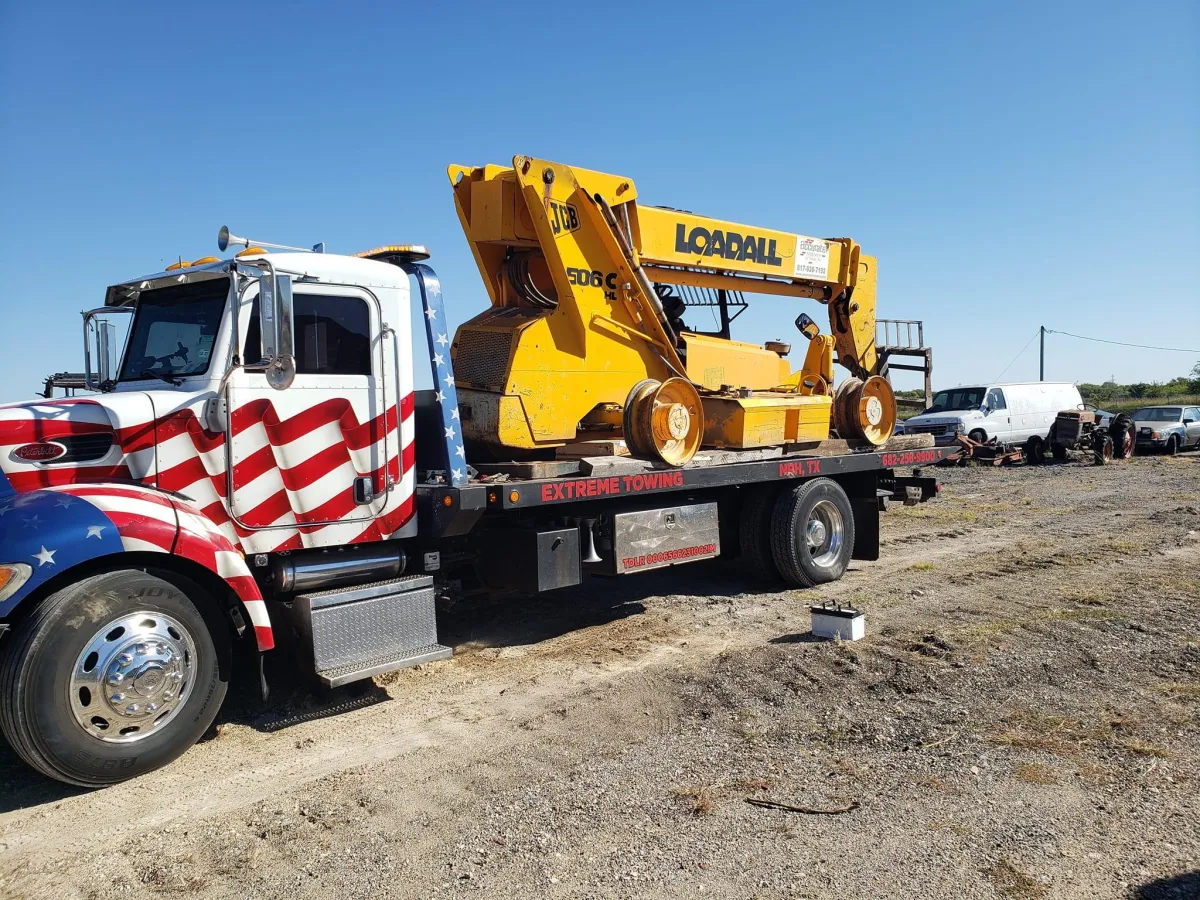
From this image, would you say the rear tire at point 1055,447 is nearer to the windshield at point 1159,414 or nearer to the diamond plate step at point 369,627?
the windshield at point 1159,414

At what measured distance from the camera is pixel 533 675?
6.30 metres

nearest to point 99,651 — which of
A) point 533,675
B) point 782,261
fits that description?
point 533,675

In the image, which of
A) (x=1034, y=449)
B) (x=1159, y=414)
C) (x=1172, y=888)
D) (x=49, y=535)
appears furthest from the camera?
(x=1159, y=414)

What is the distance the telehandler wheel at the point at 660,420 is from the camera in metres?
7.39

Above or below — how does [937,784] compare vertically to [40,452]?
below

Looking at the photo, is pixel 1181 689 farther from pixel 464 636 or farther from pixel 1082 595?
pixel 464 636

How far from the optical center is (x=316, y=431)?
222 inches

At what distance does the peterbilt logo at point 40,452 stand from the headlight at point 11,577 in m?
0.72

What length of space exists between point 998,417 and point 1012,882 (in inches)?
862

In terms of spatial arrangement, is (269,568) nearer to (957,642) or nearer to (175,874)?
(175,874)

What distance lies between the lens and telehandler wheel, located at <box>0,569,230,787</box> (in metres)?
4.24

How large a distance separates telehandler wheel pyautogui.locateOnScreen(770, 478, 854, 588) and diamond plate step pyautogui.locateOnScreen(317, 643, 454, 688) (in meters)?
4.02

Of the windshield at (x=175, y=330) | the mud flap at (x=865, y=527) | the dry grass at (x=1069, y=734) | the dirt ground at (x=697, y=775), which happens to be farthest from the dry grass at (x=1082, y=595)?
the windshield at (x=175, y=330)

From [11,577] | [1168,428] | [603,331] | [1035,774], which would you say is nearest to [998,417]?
[1168,428]
